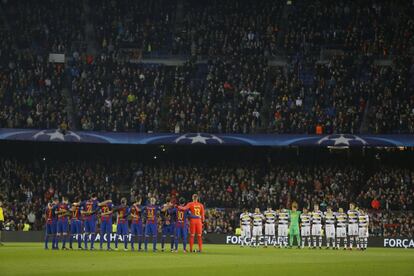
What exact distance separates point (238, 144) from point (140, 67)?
383 inches

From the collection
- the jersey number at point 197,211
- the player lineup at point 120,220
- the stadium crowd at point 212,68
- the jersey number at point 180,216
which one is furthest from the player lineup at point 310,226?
the stadium crowd at point 212,68

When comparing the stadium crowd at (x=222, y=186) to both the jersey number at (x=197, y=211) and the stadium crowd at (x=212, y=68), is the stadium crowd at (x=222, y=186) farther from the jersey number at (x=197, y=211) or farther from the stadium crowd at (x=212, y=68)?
Result: the jersey number at (x=197, y=211)

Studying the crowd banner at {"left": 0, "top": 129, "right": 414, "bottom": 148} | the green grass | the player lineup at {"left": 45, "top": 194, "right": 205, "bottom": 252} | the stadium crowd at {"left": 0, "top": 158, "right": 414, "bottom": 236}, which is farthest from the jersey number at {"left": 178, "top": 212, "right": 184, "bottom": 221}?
the crowd banner at {"left": 0, "top": 129, "right": 414, "bottom": 148}

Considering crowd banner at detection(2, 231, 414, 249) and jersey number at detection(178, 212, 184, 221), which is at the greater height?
jersey number at detection(178, 212, 184, 221)

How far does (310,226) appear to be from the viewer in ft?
151

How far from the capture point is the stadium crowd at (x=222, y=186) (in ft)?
172

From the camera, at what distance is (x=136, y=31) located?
6325cm

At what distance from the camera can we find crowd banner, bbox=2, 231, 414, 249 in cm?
4909

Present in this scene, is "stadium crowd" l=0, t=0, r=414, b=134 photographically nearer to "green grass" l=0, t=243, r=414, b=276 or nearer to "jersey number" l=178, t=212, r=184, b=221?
"jersey number" l=178, t=212, r=184, b=221

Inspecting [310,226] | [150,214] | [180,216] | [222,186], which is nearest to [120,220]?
[150,214]

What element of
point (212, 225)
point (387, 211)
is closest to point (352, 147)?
point (387, 211)

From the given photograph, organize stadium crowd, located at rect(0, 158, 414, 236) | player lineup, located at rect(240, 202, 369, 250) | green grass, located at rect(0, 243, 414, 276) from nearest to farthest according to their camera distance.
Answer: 1. green grass, located at rect(0, 243, 414, 276)
2. player lineup, located at rect(240, 202, 369, 250)
3. stadium crowd, located at rect(0, 158, 414, 236)

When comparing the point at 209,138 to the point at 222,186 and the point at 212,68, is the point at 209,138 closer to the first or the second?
the point at 222,186

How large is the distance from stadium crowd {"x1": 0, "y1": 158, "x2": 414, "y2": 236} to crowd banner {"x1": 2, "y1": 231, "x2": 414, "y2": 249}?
4.06 feet
